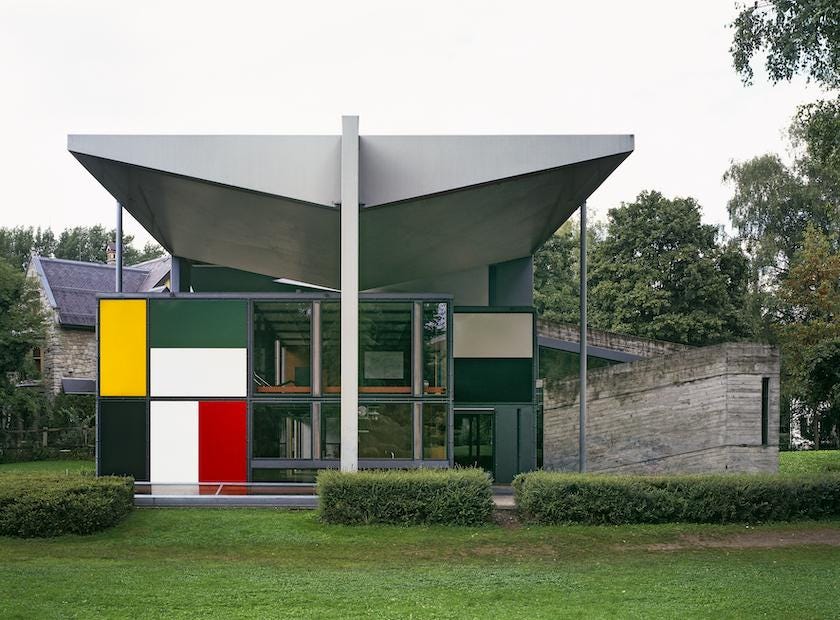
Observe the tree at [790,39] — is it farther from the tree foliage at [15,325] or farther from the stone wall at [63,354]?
the stone wall at [63,354]

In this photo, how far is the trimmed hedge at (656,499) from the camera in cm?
1545

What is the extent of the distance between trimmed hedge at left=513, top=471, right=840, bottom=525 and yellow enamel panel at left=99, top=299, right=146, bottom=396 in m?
7.48

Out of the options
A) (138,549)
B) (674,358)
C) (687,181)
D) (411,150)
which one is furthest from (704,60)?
(687,181)

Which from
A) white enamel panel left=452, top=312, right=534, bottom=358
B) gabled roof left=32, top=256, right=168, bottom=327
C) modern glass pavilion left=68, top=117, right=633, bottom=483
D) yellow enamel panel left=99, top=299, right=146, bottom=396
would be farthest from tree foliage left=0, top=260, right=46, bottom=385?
white enamel panel left=452, top=312, right=534, bottom=358

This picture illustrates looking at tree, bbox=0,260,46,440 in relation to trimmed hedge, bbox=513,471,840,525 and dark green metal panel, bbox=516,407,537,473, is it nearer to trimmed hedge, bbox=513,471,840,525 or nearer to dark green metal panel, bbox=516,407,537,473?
dark green metal panel, bbox=516,407,537,473

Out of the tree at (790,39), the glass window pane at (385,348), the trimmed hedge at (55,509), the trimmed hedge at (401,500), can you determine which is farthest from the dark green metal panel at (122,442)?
the tree at (790,39)

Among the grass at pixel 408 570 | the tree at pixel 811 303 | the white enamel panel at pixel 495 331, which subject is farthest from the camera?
the tree at pixel 811 303

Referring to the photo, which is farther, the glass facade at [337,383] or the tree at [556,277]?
the tree at [556,277]

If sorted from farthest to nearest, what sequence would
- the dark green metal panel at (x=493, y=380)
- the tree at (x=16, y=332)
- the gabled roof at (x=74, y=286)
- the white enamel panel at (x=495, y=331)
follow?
1. the gabled roof at (x=74, y=286)
2. the tree at (x=16, y=332)
3. the white enamel panel at (x=495, y=331)
4. the dark green metal panel at (x=493, y=380)

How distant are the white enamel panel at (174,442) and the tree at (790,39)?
11.3 metres

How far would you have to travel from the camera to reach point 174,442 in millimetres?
18328

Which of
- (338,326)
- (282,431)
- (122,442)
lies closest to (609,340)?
(338,326)

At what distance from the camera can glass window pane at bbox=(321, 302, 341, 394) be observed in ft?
60.8

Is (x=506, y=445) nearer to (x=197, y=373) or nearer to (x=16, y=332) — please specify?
(x=197, y=373)
